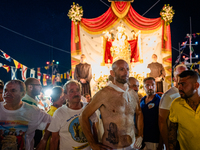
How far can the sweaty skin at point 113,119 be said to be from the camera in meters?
2.34

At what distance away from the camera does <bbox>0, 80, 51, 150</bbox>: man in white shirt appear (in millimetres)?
2562

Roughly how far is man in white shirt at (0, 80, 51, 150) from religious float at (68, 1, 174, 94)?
26.2 feet

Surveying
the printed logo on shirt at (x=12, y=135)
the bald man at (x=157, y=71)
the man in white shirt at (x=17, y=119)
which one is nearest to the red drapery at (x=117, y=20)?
the bald man at (x=157, y=71)

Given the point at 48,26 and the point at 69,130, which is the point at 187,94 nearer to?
the point at 69,130

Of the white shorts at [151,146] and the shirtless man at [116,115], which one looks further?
the white shorts at [151,146]

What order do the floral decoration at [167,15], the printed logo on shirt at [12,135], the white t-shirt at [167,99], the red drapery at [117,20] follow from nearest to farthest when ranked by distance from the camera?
the printed logo on shirt at [12,135], the white t-shirt at [167,99], the floral decoration at [167,15], the red drapery at [117,20]

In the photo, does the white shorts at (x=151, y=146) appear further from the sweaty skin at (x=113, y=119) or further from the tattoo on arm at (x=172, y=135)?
the sweaty skin at (x=113, y=119)

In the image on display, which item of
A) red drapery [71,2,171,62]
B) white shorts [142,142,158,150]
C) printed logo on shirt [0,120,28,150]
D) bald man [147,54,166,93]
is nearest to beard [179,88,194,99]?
white shorts [142,142,158,150]

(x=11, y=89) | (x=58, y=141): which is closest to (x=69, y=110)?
(x=58, y=141)

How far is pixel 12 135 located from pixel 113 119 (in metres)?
1.31

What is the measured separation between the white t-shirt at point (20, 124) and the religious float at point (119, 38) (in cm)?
800

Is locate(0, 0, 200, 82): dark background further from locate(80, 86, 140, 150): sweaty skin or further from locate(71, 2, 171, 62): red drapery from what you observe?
locate(80, 86, 140, 150): sweaty skin

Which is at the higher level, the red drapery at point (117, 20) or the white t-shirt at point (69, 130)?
the red drapery at point (117, 20)

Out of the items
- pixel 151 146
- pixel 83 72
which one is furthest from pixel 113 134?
pixel 83 72
